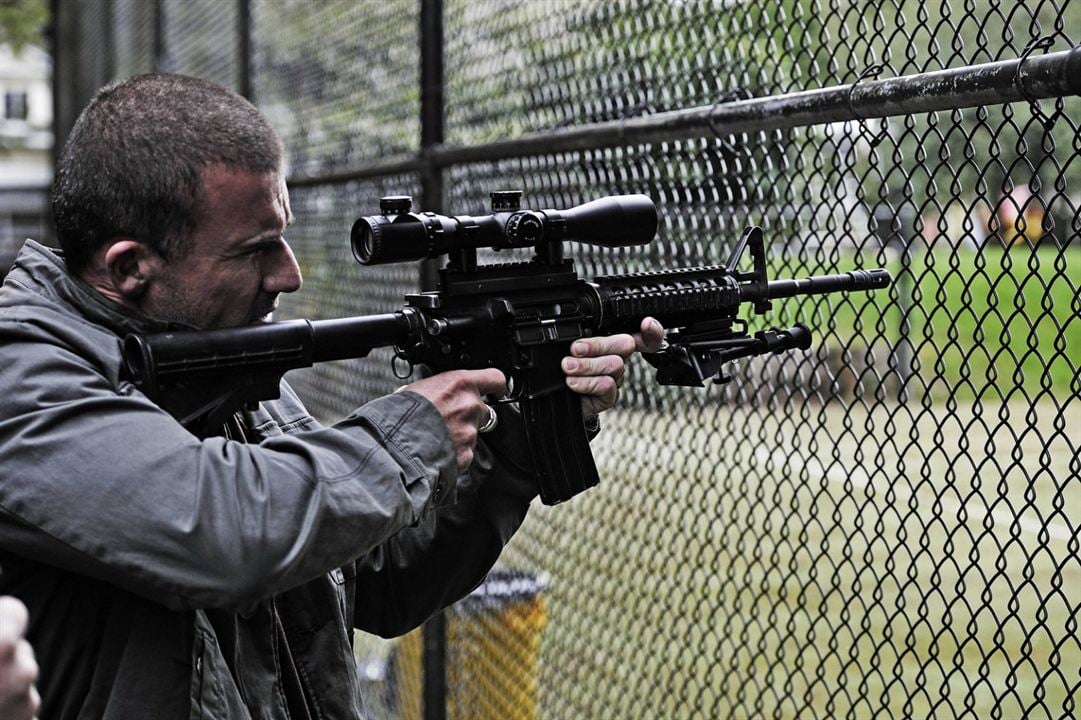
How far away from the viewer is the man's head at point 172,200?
2.08 m

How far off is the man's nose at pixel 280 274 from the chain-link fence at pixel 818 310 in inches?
41.9

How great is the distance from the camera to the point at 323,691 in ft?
7.59

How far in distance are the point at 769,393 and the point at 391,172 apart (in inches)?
77.1

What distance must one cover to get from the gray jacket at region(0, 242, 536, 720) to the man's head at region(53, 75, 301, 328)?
62 millimetres

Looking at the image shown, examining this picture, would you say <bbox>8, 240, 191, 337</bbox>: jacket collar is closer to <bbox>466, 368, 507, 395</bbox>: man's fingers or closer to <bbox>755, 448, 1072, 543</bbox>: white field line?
<bbox>466, 368, 507, 395</bbox>: man's fingers

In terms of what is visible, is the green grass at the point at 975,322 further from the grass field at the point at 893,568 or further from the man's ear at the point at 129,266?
the man's ear at the point at 129,266

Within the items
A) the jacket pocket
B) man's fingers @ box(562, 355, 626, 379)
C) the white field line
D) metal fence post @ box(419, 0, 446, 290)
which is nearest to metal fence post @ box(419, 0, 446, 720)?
metal fence post @ box(419, 0, 446, 290)

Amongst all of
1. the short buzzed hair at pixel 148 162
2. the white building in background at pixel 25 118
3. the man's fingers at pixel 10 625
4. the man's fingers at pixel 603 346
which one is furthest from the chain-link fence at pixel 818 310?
the white building in background at pixel 25 118

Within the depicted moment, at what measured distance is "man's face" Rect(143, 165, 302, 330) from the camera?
210cm

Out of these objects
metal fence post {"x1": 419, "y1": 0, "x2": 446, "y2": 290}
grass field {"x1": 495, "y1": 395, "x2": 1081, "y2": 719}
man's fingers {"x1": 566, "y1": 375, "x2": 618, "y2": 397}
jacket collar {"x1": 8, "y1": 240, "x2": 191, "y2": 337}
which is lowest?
grass field {"x1": 495, "y1": 395, "x2": 1081, "y2": 719}

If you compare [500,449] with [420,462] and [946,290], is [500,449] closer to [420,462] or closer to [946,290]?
[420,462]

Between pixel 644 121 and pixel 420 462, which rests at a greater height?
pixel 644 121

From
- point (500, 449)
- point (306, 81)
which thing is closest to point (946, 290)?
point (500, 449)

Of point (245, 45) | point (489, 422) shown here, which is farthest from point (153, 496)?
point (245, 45)
